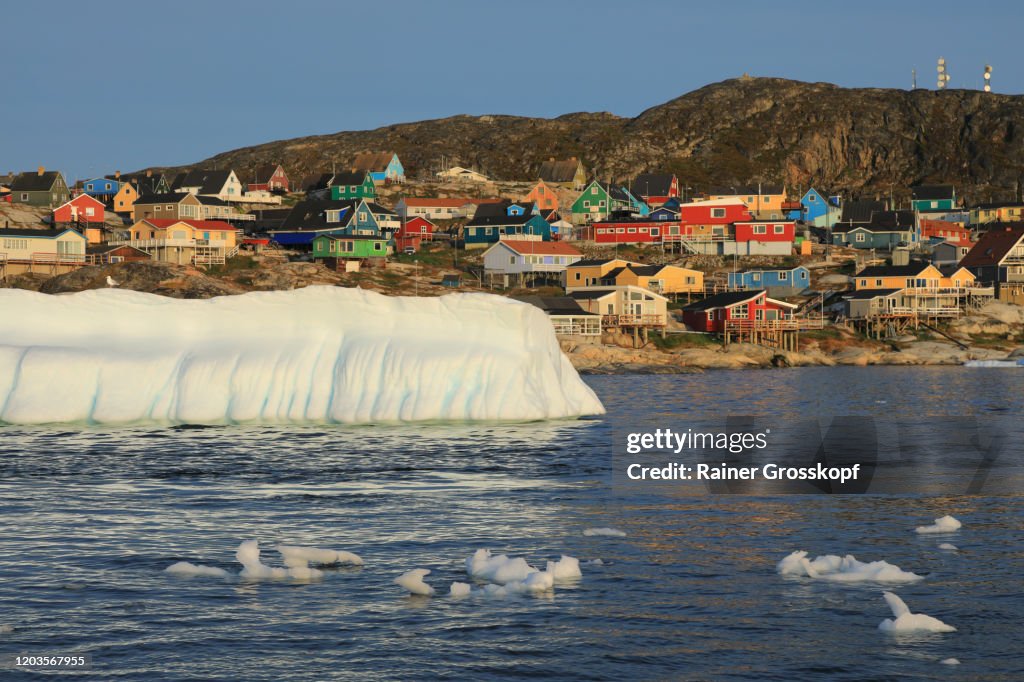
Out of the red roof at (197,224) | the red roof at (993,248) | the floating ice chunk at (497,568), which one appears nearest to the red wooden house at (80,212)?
the red roof at (197,224)

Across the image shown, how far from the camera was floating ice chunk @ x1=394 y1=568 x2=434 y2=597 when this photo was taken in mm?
17938

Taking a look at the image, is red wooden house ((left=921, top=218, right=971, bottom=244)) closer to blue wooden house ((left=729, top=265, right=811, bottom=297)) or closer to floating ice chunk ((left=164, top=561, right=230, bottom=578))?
blue wooden house ((left=729, top=265, right=811, bottom=297))

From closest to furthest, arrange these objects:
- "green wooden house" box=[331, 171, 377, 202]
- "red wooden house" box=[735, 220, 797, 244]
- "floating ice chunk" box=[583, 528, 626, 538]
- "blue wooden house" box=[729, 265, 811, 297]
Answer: "floating ice chunk" box=[583, 528, 626, 538] < "blue wooden house" box=[729, 265, 811, 297] < "red wooden house" box=[735, 220, 797, 244] < "green wooden house" box=[331, 171, 377, 202]

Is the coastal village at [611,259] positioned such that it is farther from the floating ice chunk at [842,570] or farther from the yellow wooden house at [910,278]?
the floating ice chunk at [842,570]

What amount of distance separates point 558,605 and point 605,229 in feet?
398

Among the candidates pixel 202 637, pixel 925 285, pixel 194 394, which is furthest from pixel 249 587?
pixel 925 285

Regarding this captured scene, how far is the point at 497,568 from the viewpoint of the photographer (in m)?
18.8

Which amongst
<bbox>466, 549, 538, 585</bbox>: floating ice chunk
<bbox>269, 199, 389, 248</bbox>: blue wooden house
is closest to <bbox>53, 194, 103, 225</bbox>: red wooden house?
<bbox>269, 199, 389, 248</bbox>: blue wooden house

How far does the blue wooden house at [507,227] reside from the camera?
130 metres

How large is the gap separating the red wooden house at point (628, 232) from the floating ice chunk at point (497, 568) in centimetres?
11758

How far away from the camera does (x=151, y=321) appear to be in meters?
42.1

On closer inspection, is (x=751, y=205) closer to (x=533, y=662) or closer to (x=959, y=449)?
(x=959, y=449)

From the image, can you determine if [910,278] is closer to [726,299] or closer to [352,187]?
[726,299]

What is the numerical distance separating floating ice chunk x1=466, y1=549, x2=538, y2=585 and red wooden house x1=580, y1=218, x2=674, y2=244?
118m
